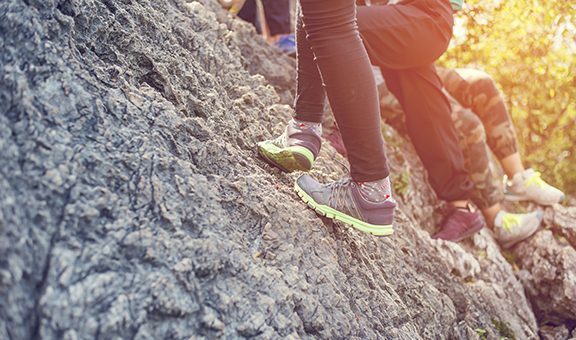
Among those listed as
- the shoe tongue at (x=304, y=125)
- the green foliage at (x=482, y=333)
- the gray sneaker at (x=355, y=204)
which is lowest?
the green foliage at (x=482, y=333)

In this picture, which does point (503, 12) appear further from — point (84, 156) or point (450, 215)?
point (84, 156)

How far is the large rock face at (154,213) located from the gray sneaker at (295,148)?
92 mm

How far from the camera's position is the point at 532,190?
5.21m

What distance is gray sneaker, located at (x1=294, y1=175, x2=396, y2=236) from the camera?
2693mm

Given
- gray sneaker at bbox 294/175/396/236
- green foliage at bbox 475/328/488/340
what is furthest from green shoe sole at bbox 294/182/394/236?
green foliage at bbox 475/328/488/340

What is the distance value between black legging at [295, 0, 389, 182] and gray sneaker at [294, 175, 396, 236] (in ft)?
0.33

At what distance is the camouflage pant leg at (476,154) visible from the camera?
16.4 ft

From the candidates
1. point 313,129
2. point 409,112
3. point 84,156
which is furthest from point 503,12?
point 84,156

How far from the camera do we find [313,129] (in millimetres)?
2980

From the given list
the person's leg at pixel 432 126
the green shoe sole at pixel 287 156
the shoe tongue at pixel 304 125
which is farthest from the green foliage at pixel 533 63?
the green shoe sole at pixel 287 156

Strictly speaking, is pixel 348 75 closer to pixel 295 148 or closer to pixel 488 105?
pixel 295 148

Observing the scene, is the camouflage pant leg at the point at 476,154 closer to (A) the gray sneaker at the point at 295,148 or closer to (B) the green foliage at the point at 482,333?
(B) the green foliage at the point at 482,333

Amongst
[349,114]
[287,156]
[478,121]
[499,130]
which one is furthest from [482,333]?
[499,130]

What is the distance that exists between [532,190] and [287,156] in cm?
332
